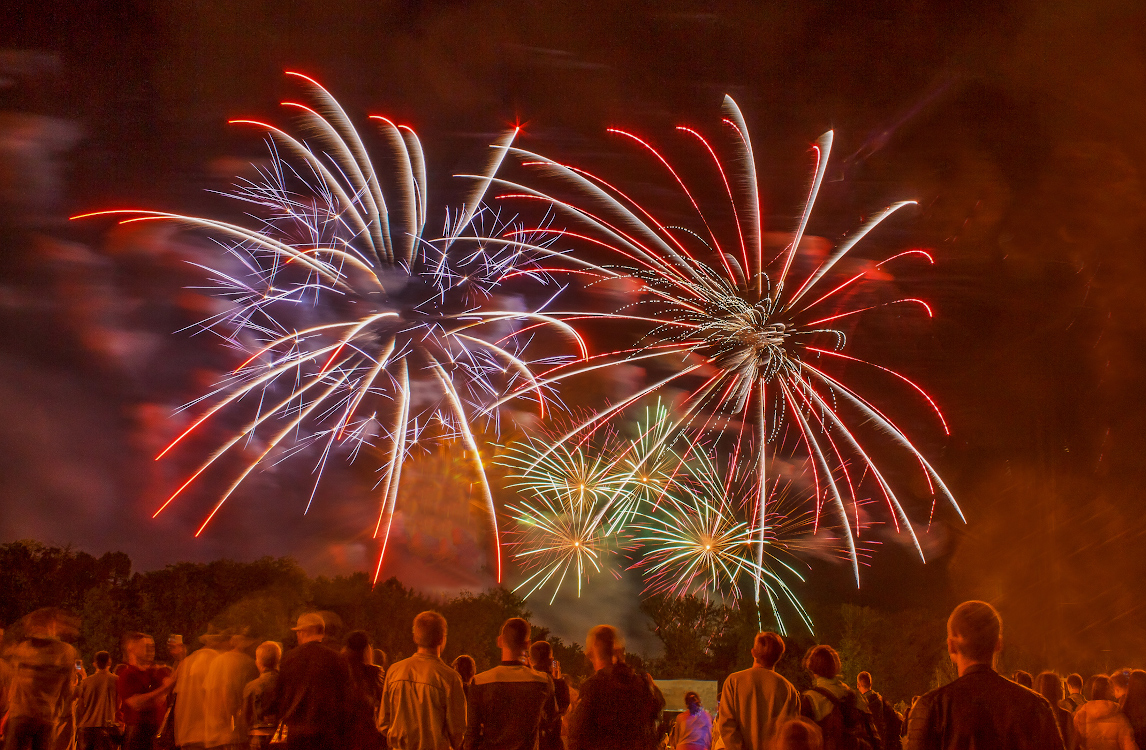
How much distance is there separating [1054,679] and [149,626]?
58.2m

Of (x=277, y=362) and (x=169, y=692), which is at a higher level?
(x=277, y=362)

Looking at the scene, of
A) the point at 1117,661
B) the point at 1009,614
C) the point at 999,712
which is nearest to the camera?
the point at 999,712

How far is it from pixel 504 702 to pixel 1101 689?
15.7 ft

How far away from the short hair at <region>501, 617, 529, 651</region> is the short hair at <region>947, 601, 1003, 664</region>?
260 cm

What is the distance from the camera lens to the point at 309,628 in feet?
19.5

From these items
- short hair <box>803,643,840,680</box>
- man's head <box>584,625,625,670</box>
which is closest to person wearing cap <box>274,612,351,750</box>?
man's head <box>584,625,625,670</box>

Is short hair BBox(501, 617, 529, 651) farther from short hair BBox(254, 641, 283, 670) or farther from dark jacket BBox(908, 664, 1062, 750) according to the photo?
short hair BBox(254, 641, 283, 670)

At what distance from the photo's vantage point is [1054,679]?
26.9ft

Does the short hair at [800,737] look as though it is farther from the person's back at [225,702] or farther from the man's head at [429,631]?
the person's back at [225,702]

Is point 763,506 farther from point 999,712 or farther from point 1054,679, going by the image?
point 999,712

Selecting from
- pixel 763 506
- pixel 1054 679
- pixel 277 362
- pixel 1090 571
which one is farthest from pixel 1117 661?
pixel 277 362

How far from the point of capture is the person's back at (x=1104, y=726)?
261 inches

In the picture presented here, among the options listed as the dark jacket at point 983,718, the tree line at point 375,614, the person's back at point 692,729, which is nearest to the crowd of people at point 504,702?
the dark jacket at point 983,718

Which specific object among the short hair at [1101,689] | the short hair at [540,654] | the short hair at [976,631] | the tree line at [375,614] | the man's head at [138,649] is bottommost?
the short hair at [1101,689]
